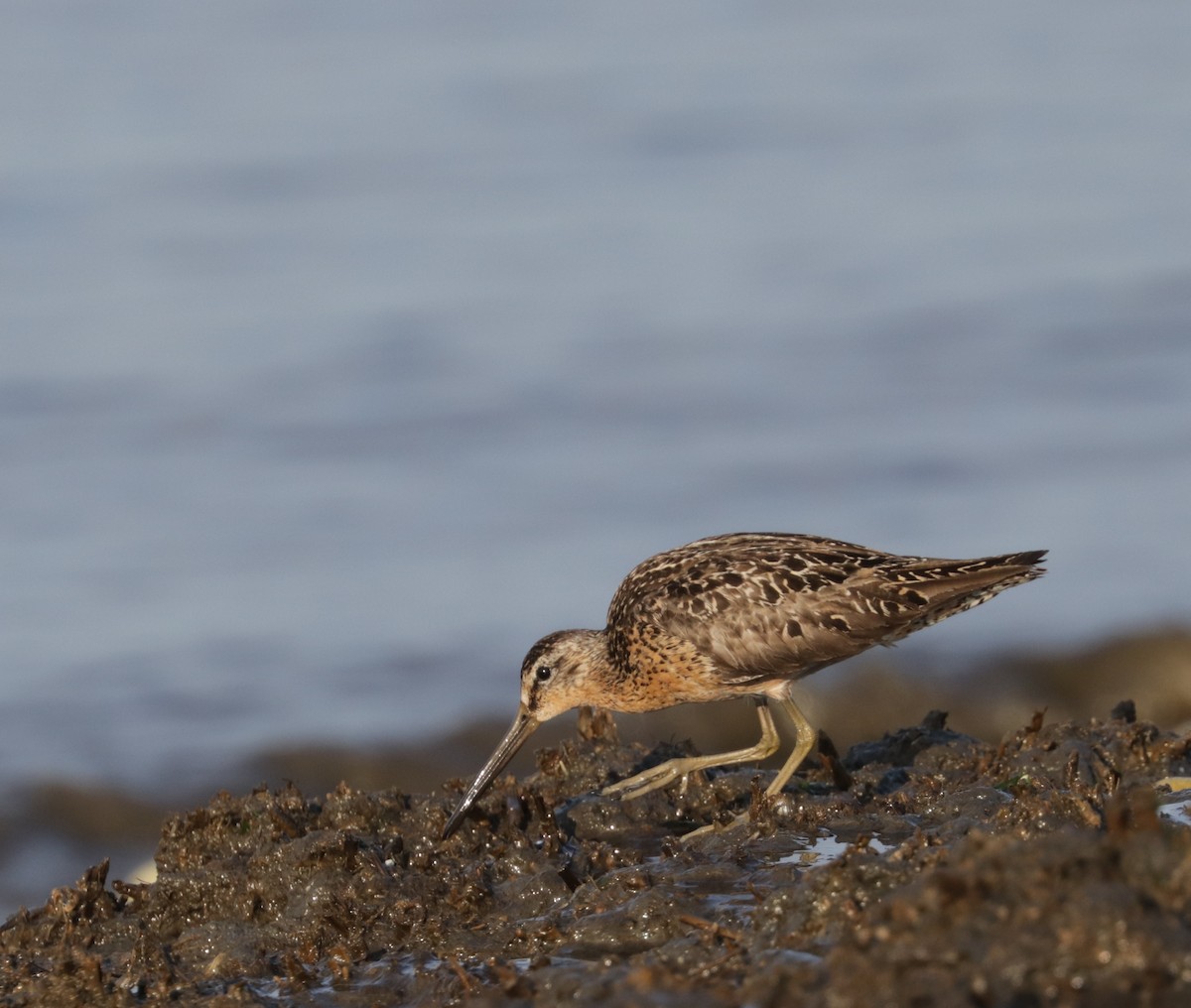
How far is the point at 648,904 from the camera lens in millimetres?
6016

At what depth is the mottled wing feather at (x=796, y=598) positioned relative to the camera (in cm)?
820

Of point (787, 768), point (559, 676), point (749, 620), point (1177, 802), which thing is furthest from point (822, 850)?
point (559, 676)

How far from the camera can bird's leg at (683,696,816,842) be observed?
711 centimetres

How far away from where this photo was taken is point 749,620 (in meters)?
8.17

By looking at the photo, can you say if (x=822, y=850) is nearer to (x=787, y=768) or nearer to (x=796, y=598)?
(x=787, y=768)

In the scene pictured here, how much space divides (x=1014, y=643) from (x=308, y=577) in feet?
17.2

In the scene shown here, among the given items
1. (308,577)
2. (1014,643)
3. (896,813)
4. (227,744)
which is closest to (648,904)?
(896,813)

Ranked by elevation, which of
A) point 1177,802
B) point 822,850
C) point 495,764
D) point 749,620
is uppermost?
point 749,620

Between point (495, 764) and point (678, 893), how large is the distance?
189 centimetres

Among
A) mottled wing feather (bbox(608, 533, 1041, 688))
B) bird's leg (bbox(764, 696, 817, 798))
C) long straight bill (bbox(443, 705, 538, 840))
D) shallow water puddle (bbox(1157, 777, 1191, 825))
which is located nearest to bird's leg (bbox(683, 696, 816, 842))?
bird's leg (bbox(764, 696, 817, 798))

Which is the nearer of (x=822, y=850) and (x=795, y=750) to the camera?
(x=822, y=850)

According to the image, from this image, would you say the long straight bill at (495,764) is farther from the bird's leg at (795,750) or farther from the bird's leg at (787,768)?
the bird's leg at (795,750)

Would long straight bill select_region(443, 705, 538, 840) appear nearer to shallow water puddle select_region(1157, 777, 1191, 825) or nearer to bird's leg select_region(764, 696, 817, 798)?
bird's leg select_region(764, 696, 817, 798)

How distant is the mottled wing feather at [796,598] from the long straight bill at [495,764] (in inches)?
24.9
